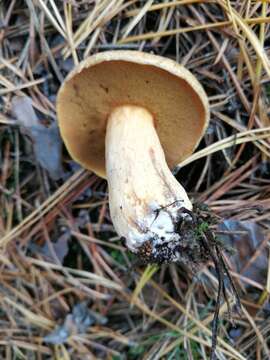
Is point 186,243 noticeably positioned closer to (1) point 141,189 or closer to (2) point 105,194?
(1) point 141,189

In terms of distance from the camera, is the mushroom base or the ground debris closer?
the mushroom base

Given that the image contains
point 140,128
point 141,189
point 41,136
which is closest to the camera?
point 141,189

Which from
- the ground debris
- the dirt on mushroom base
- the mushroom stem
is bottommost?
the ground debris

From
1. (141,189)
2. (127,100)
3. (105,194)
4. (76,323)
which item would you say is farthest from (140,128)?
(76,323)

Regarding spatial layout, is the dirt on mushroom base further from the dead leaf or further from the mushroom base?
the dead leaf

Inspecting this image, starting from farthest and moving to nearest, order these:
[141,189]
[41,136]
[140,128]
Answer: [41,136] → [140,128] → [141,189]

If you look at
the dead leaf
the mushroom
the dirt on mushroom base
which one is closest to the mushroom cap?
the mushroom
